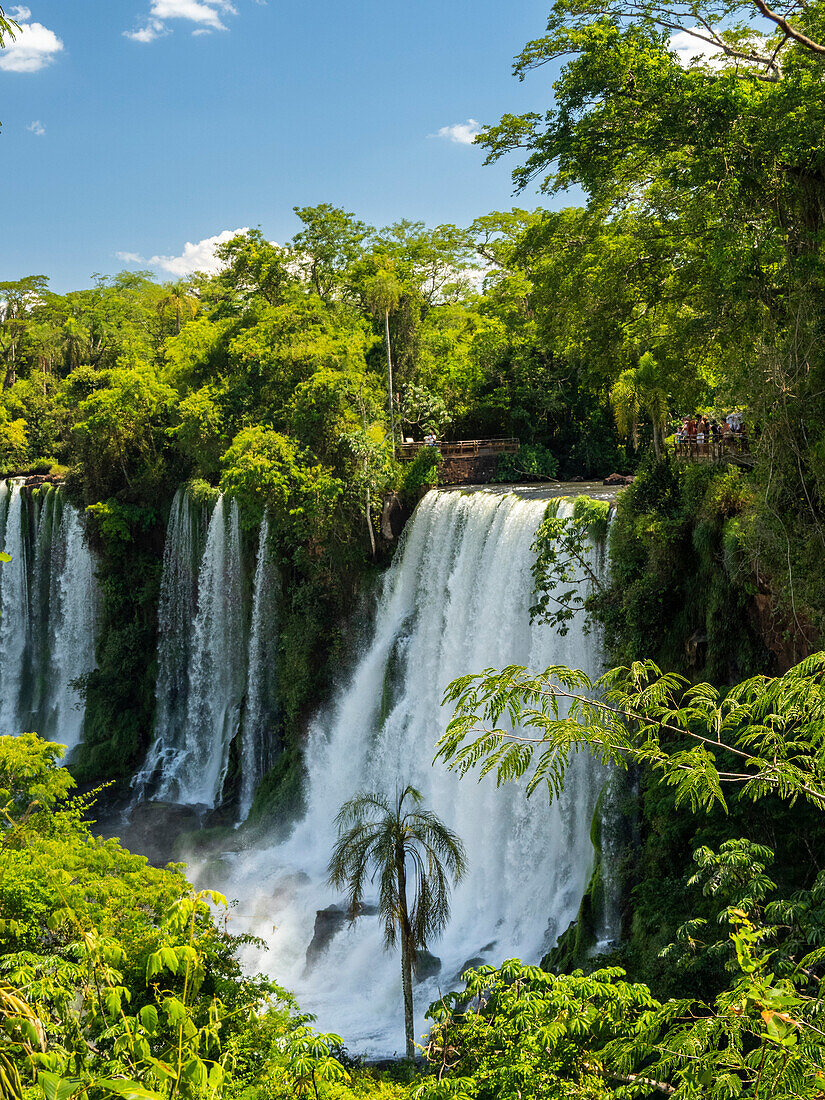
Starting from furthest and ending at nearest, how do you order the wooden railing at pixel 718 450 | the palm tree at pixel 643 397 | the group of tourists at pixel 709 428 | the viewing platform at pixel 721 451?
the palm tree at pixel 643 397
the group of tourists at pixel 709 428
the wooden railing at pixel 718 450
the viewing platform at pixel 721 451

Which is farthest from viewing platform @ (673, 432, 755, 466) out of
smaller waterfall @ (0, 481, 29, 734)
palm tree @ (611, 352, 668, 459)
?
smaller waterfall @ (0, 481, 29, 734)

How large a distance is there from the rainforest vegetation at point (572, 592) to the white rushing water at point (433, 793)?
2.78ft

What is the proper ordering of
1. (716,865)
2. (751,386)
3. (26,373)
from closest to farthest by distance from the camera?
(716,865) → (751,386) → (26,373)

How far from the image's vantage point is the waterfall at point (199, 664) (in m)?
23.2

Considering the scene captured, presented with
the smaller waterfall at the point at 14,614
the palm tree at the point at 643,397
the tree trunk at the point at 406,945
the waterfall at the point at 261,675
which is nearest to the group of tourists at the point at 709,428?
the palm tree at the point at 643,397

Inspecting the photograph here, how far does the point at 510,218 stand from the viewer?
32.5 m

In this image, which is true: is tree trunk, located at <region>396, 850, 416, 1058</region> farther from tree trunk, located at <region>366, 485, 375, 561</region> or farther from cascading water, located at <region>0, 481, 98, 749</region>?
cascading water, located at <region>0, 481, 98, 749</region>

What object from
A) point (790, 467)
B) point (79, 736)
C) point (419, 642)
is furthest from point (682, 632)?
point (79, 736)

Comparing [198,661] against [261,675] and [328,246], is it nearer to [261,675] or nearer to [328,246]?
[261,675]

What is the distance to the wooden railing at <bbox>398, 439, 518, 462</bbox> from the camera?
75.8 feet

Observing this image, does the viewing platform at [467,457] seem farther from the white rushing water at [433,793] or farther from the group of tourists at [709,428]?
the group of tourists at [709,428]

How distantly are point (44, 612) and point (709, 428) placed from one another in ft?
73.1

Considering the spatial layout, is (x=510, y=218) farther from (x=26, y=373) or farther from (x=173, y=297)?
(x=26, y=373)

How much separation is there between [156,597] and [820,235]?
21.6 metres
